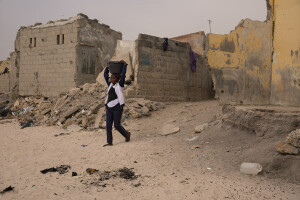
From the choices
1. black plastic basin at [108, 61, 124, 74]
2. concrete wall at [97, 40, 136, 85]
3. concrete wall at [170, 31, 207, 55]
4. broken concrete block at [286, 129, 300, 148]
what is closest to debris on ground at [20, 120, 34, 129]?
concrete wall at [97, 40, 136, 85]

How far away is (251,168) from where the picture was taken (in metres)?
2.82

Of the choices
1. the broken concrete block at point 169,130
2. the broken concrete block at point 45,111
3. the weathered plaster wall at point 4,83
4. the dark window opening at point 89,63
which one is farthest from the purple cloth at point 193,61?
the weathered plaster wall at point 4,83

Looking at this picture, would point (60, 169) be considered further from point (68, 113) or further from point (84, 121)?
point (68, 113)

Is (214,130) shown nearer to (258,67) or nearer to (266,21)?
(258,67)

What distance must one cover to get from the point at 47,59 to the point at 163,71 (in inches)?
279

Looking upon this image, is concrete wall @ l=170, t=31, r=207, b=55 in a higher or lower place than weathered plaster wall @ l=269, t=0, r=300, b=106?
higher

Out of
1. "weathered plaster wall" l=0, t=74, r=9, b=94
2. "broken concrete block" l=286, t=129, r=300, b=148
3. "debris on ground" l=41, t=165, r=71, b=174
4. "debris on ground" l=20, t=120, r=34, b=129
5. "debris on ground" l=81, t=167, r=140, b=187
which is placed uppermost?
"weathered plaster wall" l=0, t=74, r=9, b=94

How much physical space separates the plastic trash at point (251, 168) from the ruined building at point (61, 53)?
10131 millimetres

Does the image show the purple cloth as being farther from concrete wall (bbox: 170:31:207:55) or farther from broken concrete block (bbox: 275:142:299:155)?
broken concrete block (bbox: 275:142:299:155)

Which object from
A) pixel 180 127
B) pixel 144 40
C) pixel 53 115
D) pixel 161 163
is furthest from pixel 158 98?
pixel 161 163

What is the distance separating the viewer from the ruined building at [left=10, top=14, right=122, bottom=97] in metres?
11.6

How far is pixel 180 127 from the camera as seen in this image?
5707 mm

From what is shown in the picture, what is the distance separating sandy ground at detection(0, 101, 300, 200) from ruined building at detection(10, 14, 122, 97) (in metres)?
6.64

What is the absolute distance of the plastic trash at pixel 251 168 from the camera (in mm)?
2795
